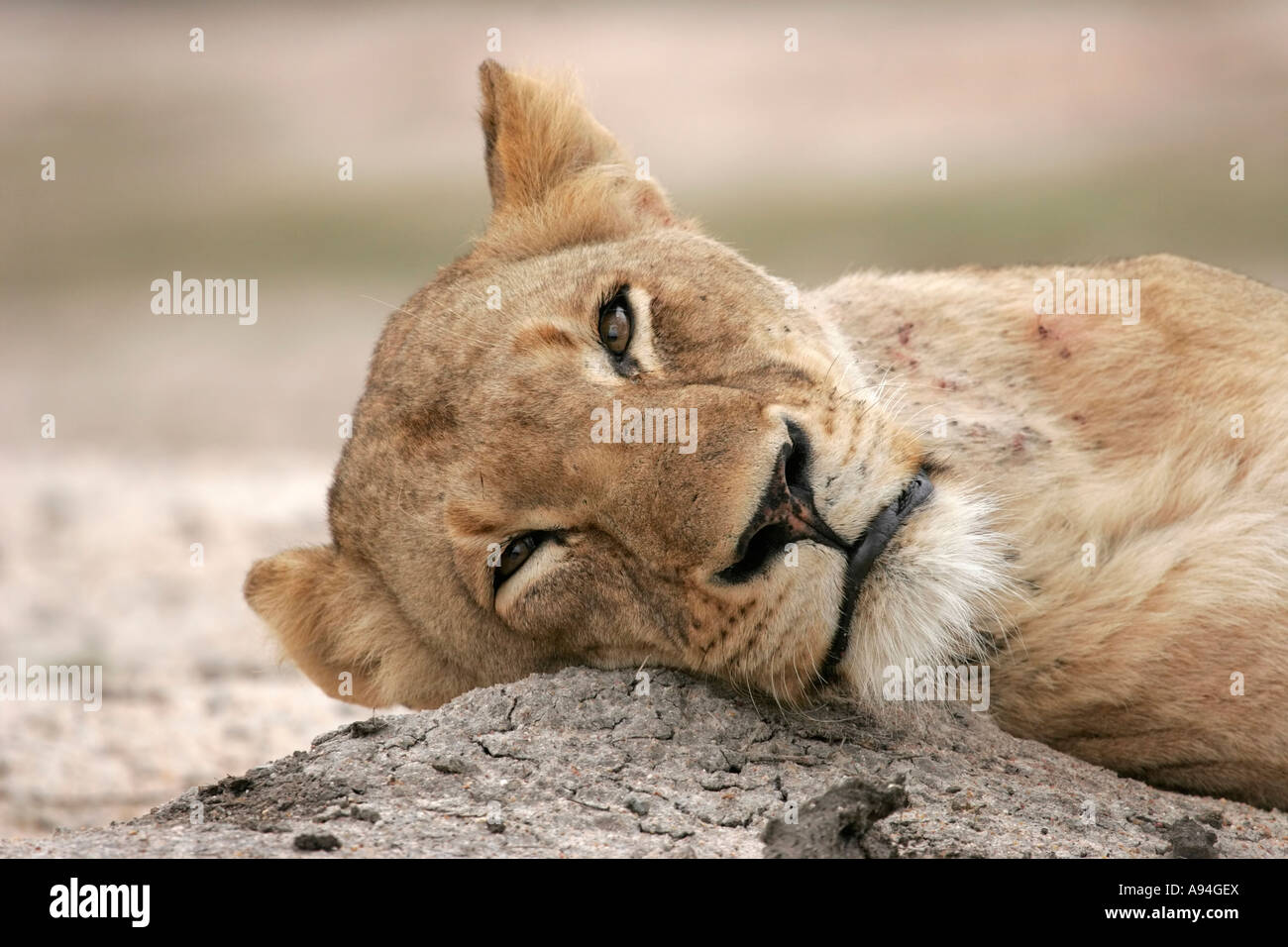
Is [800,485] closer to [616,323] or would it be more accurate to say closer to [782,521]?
[782,521]

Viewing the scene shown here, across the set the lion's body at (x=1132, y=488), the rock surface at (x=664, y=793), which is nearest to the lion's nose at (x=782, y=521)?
the rock surface at (x=664, y=793)

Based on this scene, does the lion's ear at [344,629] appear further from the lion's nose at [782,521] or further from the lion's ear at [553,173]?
the lion's nose at [782,521]

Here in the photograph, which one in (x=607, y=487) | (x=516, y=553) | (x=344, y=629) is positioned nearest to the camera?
(x=607, y=487)

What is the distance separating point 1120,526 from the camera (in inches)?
164

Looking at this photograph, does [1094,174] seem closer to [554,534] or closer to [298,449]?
[298,449]

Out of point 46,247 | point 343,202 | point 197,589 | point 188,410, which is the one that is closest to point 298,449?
point 188,410

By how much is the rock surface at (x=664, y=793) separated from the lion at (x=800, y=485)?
159mm

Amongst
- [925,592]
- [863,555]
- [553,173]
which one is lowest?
[925,592]

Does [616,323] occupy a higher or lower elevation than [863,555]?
higher

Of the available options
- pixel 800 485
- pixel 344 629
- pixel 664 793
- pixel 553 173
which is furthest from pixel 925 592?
pixel 553 173

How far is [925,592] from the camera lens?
3.48 m

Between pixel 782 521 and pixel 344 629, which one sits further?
pixel 344 629

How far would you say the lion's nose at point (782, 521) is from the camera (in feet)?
10.8

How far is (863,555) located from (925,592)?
210 millimetres
